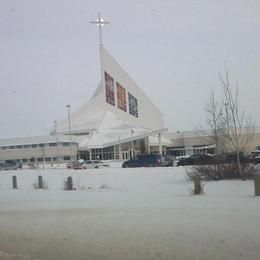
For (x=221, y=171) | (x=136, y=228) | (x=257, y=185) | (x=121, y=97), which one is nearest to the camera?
(x=136, y=228)

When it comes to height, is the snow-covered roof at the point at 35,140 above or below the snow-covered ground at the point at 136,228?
above

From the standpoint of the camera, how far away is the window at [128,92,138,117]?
132125 millimetres

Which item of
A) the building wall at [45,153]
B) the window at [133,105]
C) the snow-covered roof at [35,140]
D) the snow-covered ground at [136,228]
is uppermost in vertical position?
the window at [133,105]

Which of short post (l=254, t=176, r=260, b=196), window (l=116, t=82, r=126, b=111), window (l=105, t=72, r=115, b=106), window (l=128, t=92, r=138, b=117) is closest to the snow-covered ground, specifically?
short post (l=254, t=176, r=260, b=196)

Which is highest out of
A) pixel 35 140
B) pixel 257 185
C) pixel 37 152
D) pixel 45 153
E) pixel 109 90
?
pixel 109 90

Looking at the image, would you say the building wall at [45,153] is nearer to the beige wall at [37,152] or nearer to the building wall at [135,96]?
the beige wall at [37,152]

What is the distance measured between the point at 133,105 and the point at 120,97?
8.21 metres

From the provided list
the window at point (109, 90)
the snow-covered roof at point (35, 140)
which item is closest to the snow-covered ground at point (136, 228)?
the snow-covered roof at point (35, 140)

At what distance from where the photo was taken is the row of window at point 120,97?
123 metres

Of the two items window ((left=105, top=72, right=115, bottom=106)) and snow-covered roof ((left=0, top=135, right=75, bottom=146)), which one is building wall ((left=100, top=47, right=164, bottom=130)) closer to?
window ((left=105, top=72, right=115, bottom=106))

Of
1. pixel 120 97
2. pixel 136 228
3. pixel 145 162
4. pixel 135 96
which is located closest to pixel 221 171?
pixel 136 228

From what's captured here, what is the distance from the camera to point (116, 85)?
12619cm

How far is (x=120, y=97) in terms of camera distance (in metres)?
127

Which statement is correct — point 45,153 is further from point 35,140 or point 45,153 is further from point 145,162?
point 145,162
